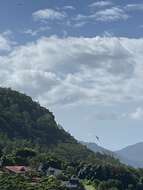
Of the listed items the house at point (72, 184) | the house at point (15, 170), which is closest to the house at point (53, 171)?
the house at point (15, 170)

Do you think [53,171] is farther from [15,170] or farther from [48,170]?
[15,170]

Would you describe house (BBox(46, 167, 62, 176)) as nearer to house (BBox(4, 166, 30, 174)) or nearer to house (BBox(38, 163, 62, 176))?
house (BBox(38, 163, 62, 176))

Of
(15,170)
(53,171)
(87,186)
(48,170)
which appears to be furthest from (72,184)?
(53,171)

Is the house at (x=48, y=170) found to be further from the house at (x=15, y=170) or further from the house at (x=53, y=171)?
the house at (x=15, y=170)

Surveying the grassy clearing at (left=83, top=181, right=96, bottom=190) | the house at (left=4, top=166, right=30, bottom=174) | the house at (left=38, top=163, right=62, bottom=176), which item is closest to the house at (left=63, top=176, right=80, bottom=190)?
the grassy clearing at (left=83, top=181, right=96, bottom=190)

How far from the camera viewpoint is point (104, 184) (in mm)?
130125

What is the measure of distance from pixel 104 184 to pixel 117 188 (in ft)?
20.7

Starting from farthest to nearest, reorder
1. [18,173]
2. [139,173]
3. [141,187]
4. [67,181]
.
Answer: [139,173], [141,187], [67,181], [18,173]

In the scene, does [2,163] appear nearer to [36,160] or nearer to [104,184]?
[36,160]

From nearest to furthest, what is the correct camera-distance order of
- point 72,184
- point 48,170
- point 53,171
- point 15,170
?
point 72,184, point 15,170, point 48,170, point 53,171

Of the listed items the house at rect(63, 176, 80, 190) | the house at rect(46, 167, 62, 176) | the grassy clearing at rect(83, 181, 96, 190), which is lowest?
the house at rect(63, 176, 80, 190)

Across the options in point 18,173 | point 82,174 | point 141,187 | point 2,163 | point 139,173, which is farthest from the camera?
point 139,173

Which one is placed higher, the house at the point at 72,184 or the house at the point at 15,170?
the house at the point at 15,170

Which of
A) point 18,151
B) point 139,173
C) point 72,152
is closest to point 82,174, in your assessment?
point 18,151
